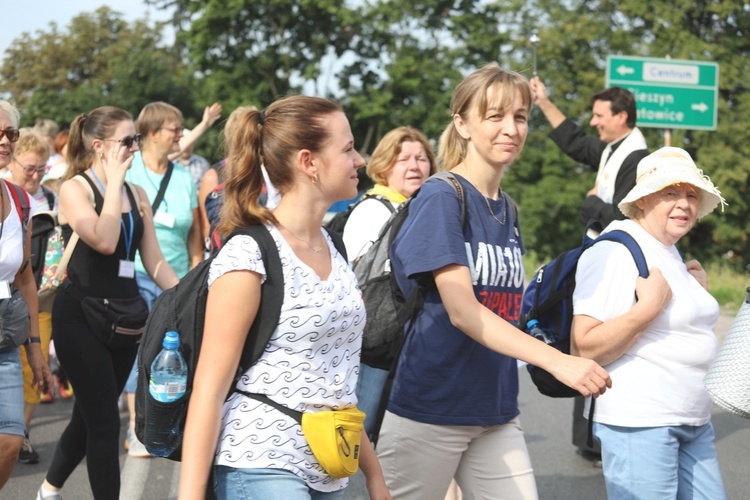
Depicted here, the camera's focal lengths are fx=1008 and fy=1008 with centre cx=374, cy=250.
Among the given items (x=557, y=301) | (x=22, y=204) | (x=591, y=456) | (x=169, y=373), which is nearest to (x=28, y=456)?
(x=22, y=204)

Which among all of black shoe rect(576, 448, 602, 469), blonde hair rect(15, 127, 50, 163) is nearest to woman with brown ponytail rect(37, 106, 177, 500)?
blonde hair rect(15, 127, 50, 163)

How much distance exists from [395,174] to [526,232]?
3582 cm

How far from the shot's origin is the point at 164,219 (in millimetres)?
7000

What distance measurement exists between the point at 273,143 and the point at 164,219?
168 inches

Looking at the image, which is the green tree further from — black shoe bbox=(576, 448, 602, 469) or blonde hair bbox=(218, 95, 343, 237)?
blonde hair bbox=(218, 95, 343, 237)

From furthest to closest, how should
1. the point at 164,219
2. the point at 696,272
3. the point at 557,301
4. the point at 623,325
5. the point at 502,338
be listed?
the point at 164,219 → the point at 696,272 → the point at 557,301 → the point at 623,325 → the point at 502,338

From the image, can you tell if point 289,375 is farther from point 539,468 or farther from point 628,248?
point 539,468

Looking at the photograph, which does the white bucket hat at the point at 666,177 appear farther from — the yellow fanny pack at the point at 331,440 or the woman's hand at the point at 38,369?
the woman's hand at the point at 38,369

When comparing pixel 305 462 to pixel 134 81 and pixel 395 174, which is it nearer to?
pixel 395 174

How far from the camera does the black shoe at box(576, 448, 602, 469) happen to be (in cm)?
657

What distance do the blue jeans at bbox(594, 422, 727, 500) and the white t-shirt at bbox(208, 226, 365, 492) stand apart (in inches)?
45.0

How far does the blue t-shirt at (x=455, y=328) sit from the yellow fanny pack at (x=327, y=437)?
2.52 ft

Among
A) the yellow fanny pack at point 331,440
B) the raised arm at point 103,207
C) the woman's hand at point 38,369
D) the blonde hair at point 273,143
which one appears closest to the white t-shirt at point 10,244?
the raised arm at point 103,207

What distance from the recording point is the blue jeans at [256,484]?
103 inches
